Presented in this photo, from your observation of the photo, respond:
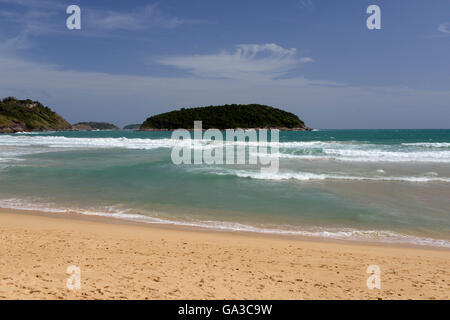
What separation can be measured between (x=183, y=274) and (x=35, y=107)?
188 metres

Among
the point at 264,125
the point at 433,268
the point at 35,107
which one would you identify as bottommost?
the point at 433,268

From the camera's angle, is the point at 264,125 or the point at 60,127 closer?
the point at 264,125

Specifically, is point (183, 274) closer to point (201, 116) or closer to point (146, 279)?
point (146, 279)

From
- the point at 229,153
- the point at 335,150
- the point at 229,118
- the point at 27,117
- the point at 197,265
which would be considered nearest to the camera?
the point at 197,265

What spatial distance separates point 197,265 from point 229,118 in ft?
429

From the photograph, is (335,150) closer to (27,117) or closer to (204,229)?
(204,229)

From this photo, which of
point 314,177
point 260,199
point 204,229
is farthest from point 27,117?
point 204,229

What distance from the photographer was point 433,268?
16.8 ft

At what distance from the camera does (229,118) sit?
440 ft

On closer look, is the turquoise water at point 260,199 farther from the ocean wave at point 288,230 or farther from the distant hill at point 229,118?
the distant hill at point 229,118

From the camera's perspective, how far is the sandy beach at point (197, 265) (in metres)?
3.92

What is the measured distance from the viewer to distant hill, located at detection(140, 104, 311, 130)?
5108 inches
